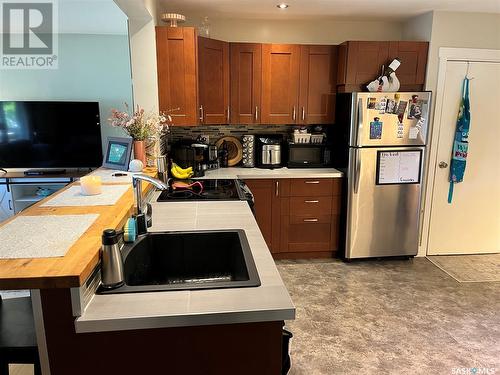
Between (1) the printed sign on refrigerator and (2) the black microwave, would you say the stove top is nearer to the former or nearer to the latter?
(2) the black microwave

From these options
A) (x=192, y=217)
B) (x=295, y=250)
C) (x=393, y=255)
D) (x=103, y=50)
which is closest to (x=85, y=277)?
(x=192, y=217)

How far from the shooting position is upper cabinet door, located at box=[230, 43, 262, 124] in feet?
11.8

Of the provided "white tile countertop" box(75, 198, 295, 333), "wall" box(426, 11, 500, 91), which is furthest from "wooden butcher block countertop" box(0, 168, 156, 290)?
"wall" box(426, 11, 500, 91)

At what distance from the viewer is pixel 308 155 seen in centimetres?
385

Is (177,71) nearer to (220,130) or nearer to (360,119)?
(220,130)

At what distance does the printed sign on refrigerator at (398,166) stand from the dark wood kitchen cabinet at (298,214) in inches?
16.3

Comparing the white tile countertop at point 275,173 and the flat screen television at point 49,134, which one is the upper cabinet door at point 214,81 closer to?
the white tile countertop at point 275,173

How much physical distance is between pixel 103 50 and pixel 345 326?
402 centimetres

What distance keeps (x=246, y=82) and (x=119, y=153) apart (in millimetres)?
1547

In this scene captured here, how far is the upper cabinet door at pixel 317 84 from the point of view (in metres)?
3.68

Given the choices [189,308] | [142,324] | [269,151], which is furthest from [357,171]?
[142,324]

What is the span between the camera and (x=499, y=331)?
2.58 metres

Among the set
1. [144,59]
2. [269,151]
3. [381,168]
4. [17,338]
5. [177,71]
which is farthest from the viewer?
[269,151]

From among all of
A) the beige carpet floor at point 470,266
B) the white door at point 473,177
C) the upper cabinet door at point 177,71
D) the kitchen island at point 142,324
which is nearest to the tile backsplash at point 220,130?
the upper cabinet door at point 177,71
